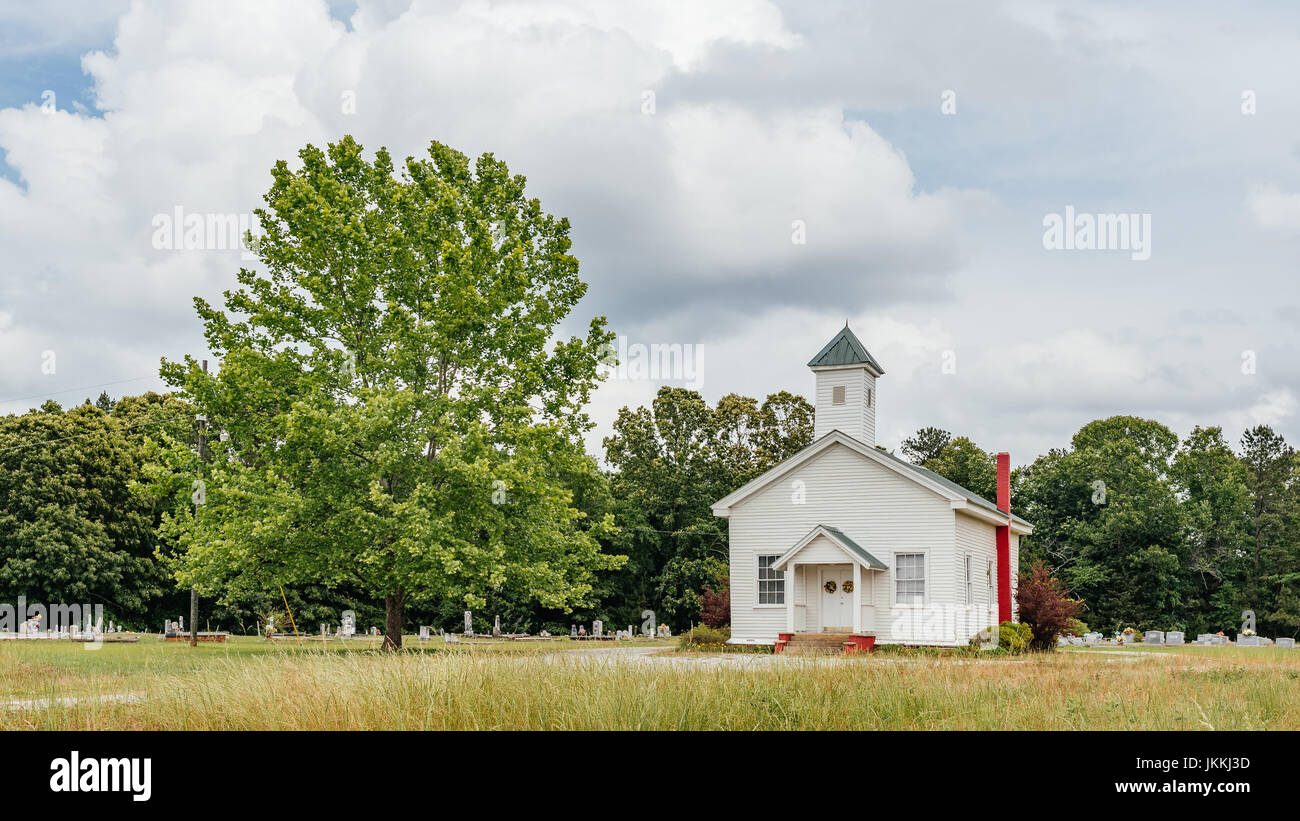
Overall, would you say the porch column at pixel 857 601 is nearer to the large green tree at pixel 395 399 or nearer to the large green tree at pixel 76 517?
the large green tree at pixel 395 399

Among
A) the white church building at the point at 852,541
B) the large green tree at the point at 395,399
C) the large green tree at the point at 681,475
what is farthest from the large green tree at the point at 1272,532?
the large green tree at the point at 395,399

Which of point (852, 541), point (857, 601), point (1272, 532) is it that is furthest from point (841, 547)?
point (1272, 532)

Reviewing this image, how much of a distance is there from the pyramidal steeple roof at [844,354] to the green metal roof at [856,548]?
552cm

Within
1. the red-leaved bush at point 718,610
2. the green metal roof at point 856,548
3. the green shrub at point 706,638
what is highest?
the green metal roof at point 856,548

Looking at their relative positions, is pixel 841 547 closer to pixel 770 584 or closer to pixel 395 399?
pixel 770 584

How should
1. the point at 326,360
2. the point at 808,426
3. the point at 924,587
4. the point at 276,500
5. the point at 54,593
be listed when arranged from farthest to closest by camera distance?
the point at 808,426, the point at 54,593, the point at 924,587, the point at 326,360, the point at 276,500

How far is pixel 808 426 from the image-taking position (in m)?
58.2

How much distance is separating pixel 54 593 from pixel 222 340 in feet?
89.7

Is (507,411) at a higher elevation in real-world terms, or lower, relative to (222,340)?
lower

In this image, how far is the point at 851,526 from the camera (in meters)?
32.9

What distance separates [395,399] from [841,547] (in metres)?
14.1

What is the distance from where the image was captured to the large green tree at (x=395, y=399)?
24.8 metres
